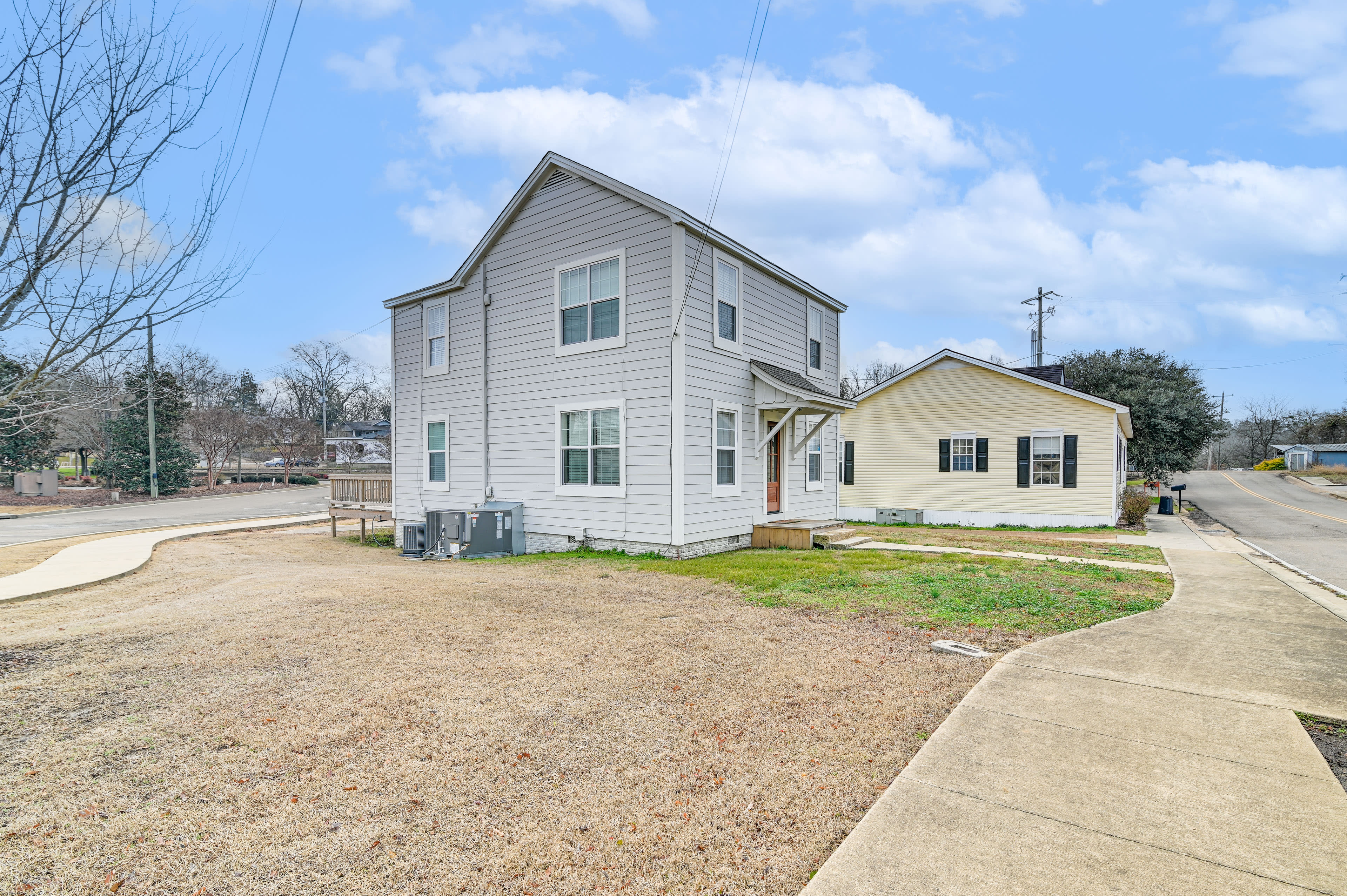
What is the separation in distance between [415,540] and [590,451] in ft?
15.8

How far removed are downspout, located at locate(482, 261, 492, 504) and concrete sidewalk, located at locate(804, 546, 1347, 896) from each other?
35.7 ft

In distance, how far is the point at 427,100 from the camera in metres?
10.8

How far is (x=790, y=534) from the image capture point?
12578 millimetres

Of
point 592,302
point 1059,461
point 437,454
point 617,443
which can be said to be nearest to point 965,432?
point 1059,461

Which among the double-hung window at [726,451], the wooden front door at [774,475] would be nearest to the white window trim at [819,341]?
the wooden front door at [774,475]

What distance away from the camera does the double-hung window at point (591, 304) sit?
38.0 ft

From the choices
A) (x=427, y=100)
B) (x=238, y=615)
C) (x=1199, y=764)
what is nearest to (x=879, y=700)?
(x=1199, y=764)

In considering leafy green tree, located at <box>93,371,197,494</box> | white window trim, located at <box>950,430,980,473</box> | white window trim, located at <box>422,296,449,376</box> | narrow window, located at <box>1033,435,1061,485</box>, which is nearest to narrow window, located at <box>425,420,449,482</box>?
white window trim, located at <box>422,296,449,376</box>

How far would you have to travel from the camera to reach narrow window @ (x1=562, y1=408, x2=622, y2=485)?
11656mm

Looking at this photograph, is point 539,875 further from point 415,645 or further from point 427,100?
point 427,100

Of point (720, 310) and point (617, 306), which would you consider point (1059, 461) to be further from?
point (617, 306)

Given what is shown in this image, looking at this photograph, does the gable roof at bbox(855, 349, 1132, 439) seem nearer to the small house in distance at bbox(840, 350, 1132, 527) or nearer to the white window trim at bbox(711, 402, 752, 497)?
the small house in distance at bbox(840, 350, 1132, 527)

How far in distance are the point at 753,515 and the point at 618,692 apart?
862 cm

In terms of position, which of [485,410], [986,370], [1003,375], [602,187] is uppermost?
[602,187]
